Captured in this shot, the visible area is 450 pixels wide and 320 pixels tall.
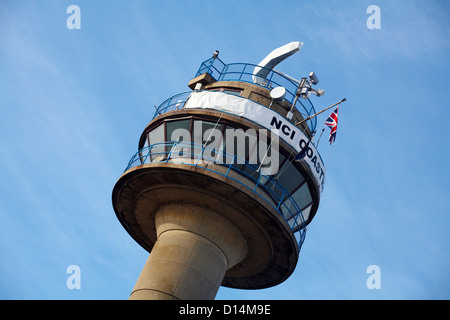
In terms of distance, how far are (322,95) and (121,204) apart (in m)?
12.0

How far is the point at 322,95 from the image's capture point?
23000mm

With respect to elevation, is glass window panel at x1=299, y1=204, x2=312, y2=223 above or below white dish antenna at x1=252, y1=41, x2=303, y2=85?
below

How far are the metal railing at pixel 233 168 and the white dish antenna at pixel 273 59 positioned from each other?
5949 millimetres

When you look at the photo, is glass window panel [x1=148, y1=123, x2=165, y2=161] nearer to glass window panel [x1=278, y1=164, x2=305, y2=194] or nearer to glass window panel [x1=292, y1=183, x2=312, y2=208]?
glass window panel [x1=278, y1=164, x2=305, y2=194]

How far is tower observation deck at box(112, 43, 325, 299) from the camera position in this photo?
1848 cm

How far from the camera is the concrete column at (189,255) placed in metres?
18.3

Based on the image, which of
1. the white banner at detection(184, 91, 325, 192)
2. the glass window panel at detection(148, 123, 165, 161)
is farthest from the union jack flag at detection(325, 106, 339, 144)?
the glass window panel at detection(148, 123, 165, 161)

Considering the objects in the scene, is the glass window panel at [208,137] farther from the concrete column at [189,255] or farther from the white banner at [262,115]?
the concrete column at [189,255]

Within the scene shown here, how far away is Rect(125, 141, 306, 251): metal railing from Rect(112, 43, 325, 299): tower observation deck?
0.05 m

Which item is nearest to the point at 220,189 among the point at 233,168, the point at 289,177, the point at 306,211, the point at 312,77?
the point at 233,168

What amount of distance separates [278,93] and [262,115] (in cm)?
193
